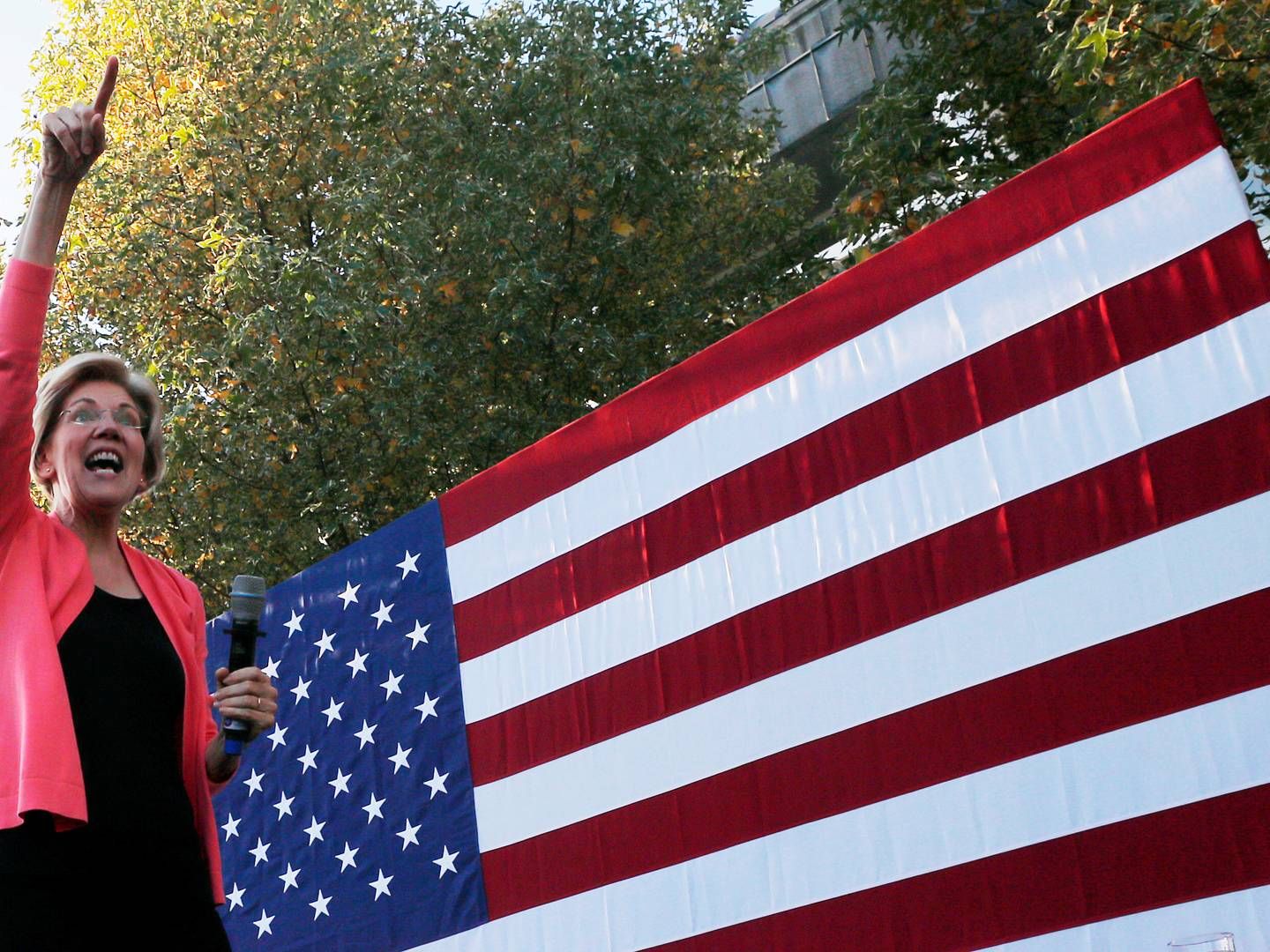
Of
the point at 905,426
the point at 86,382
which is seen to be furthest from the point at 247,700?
the point at 905,426

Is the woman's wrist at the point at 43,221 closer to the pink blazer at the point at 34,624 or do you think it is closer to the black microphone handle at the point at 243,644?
the pink blazer at the point at 34,624

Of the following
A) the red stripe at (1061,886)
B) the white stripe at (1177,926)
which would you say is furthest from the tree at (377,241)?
the white stripe at (1177,926)

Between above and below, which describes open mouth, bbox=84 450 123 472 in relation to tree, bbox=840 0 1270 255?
below

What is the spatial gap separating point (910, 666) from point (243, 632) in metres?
1.78

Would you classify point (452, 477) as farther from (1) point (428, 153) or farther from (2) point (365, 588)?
(2) point (365, 588)

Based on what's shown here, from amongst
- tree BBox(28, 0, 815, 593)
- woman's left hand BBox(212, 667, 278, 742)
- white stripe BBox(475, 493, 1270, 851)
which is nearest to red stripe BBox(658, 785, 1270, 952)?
white stripe BBox(475, 493, 1270, 851)

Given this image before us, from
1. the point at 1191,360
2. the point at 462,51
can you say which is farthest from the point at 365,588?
the point at 462,51

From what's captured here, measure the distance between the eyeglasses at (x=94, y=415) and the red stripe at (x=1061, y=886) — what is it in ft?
6.93

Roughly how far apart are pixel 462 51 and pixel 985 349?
5.87 m

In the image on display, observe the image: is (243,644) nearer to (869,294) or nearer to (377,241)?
(869,294)

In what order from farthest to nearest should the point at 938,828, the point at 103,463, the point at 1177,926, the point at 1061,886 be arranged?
the point at 938,828 < the point at 1061,886 < the point at 1177,926 < the point at 103,463

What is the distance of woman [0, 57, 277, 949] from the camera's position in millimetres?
1523

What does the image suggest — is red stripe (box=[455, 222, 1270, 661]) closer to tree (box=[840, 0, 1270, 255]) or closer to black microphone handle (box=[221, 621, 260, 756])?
black microphone handle (box=[221, 621, 260, 756])

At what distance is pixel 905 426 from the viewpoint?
3.45m
